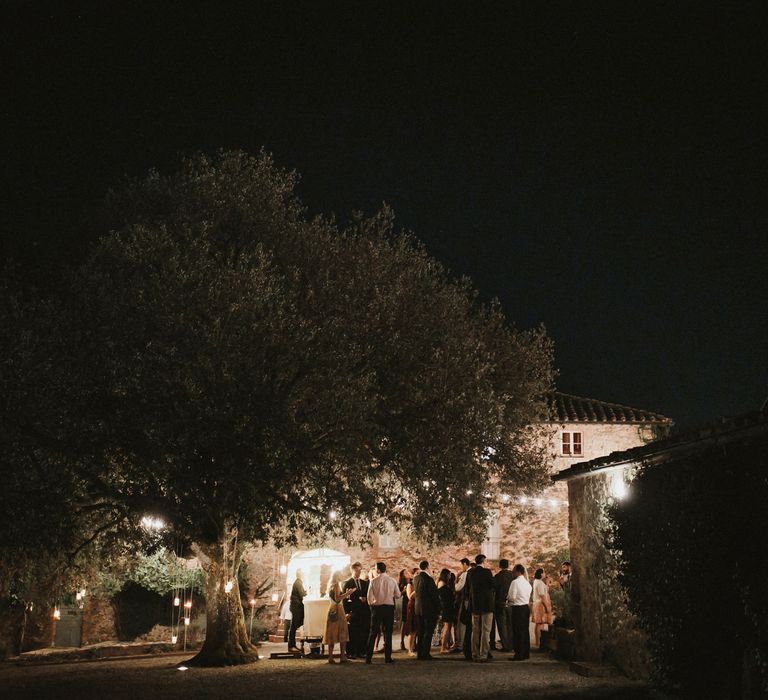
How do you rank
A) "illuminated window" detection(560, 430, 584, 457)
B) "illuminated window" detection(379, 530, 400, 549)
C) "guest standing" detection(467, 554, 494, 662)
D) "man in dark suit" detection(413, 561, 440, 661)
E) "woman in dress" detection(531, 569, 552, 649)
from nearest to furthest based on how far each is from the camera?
"guest standing" detection(467, 554, 494, 662)
"man in dark suit" detection(413, 561, 440, 661)
"woman in dress" detection(531, 569, 552, 649)
"illuminated window" detection(379, 530, 400, 549)
"illuminated window" detection(560, 430, 584, 457)

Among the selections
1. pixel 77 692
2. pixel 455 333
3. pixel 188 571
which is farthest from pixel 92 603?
pixel 455 333

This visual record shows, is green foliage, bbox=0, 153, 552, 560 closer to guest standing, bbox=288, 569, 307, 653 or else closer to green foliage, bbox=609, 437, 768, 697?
guest standing, bbox=288, 569, 307, 653

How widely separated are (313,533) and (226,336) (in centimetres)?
416

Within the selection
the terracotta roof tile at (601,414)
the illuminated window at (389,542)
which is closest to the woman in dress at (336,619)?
the illuminated window at (389,542)

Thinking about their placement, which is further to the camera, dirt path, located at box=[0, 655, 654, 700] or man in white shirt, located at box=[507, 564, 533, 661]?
man in white shirt, located at box=[507, 564, 533, 661]

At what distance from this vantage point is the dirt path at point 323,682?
34.4 feet

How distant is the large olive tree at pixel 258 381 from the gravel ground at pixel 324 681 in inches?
68.4

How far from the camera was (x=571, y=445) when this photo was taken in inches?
1077

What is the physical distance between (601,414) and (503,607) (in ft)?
43.5

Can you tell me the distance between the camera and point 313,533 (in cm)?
1473

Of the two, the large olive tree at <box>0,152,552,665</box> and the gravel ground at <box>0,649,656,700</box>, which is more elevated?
the large olive tree at <box>0,152,552,665</box>

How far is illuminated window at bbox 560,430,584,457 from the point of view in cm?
2720

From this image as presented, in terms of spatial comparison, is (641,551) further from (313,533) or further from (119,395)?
(119,395)

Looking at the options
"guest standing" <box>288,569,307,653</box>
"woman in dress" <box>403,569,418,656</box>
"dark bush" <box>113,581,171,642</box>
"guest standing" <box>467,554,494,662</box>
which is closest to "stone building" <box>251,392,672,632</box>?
"dark bush" <box>113,581,171,642</box>
